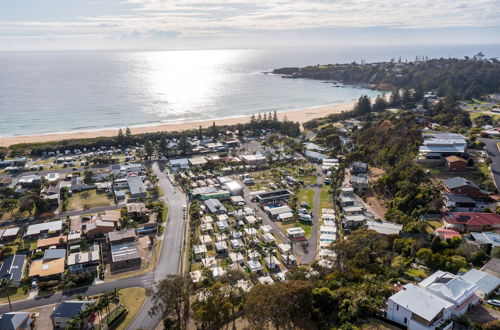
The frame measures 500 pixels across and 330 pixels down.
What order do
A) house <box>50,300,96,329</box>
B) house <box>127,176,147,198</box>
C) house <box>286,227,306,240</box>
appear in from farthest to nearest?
1. house <box>127,176,147,198</box>
2. house <box>286,227,306,240</box>
3. house <box>50,300,96,329</box>

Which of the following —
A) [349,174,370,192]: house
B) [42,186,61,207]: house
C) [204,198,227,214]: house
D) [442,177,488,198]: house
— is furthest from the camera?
[349,174,370,192]: house

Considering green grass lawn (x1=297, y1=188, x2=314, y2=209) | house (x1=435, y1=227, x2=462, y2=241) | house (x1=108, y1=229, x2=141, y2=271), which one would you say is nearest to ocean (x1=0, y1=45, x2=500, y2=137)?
green grass lawn (x1=297, y1=188, x2=314, y2=209)

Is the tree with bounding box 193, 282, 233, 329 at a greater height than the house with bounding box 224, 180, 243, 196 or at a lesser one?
greater

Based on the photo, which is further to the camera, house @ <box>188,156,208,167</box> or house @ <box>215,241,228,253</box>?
house @ <box>188,156,208,167</box>

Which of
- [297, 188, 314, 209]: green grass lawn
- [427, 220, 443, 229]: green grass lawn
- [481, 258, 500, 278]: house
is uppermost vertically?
[481, 258, 500, 278]: house

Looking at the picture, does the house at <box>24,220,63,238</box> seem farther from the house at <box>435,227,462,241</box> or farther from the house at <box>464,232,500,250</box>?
the house at <box>464,232,500,250</box>
